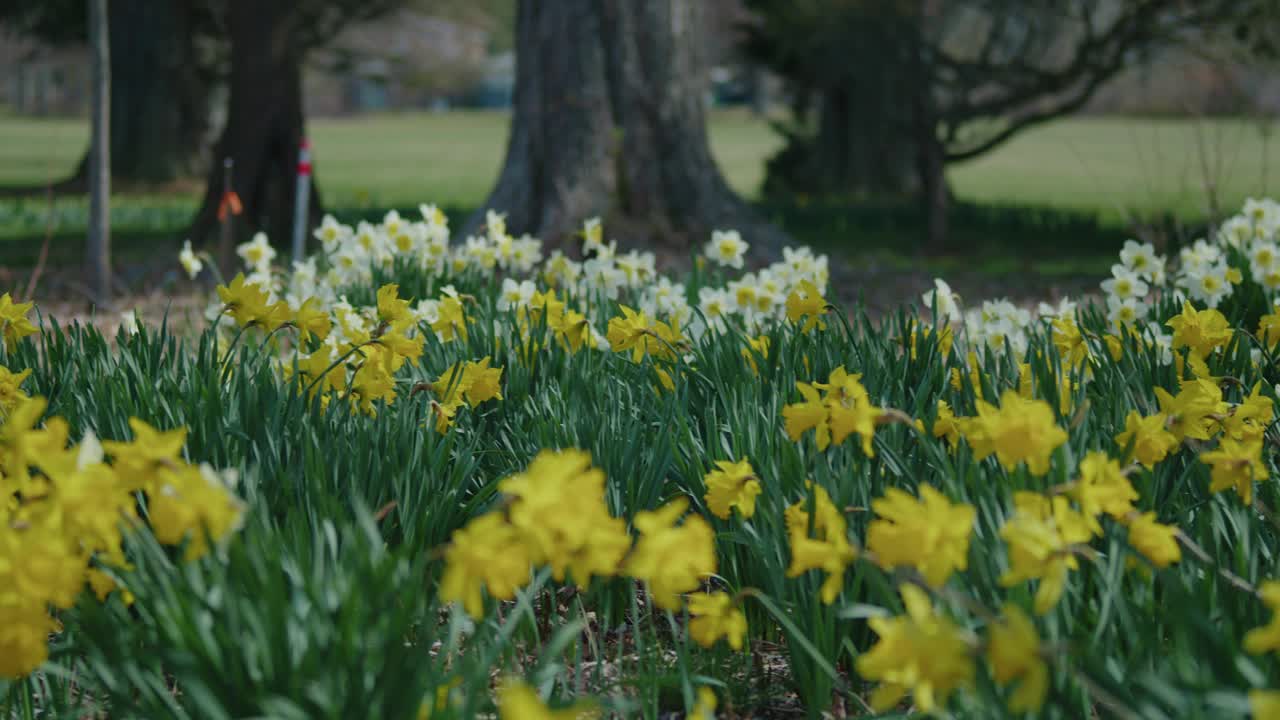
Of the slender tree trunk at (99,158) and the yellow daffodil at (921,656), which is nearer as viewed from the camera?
the yellow daffodil at (921,656)

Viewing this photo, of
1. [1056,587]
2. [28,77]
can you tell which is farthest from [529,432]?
[28,77]

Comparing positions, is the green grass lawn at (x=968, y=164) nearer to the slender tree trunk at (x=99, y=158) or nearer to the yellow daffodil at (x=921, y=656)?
the slender tree trunk at (x=99, y=158)

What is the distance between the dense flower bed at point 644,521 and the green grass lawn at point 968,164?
4.29 meters

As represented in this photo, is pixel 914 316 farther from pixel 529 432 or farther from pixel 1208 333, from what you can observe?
pixel 529 432

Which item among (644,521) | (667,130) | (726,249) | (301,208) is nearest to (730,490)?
(644,521)

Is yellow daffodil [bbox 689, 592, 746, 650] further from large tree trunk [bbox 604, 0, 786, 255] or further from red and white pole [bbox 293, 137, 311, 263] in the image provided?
large tree trunk [bbox 604, 0, 786, 255]

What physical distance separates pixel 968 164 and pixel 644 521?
1165 inches

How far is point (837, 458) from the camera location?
246 cm

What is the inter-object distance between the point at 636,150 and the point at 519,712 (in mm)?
6977

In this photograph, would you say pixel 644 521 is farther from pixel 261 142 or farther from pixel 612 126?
pixel 261 142

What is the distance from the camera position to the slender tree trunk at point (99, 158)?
6.87 metres

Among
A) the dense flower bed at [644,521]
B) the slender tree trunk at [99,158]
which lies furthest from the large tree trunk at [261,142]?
the dense flower bed at [644,521]

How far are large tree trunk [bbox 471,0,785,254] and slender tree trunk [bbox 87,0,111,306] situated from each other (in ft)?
6.81

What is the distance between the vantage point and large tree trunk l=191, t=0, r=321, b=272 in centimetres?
994
